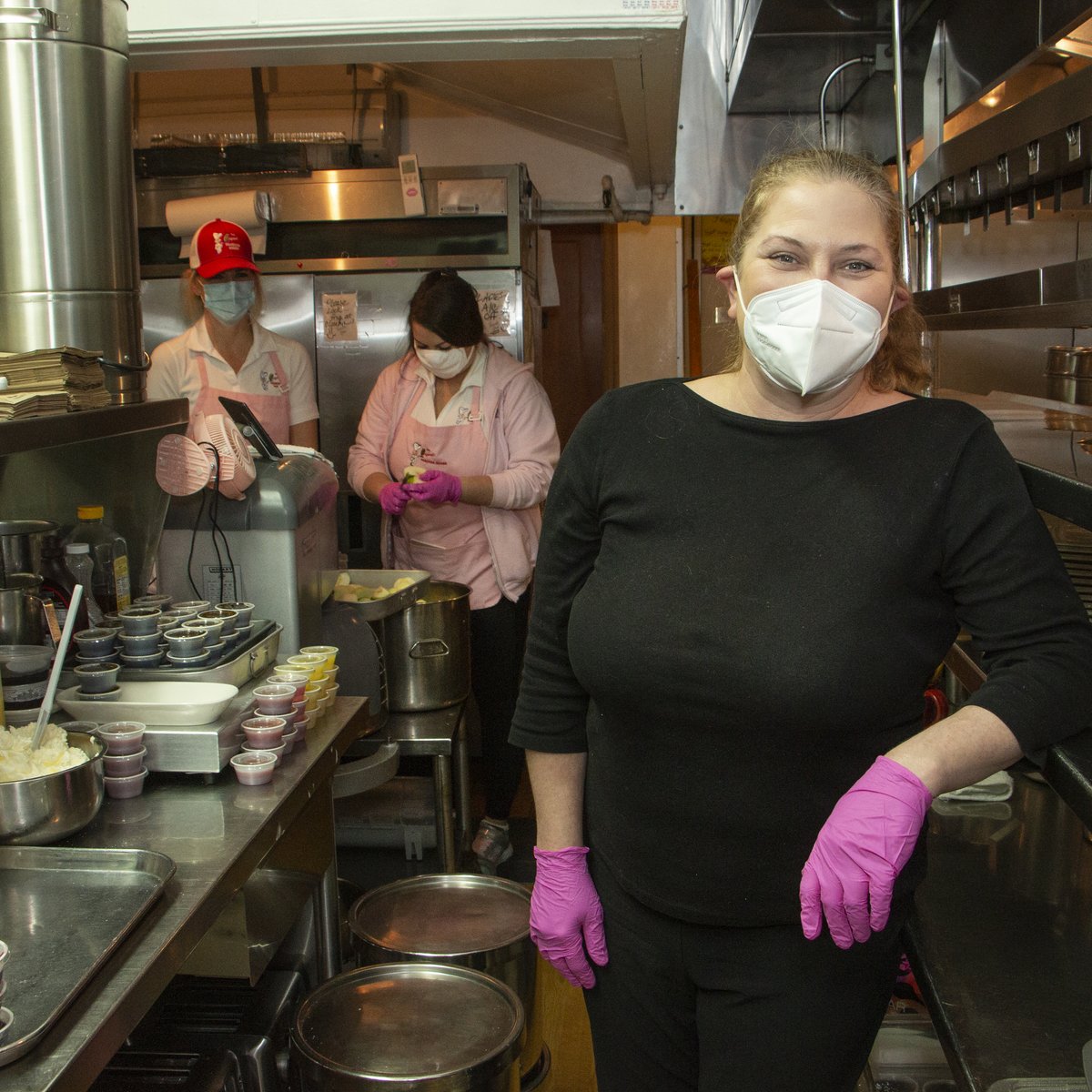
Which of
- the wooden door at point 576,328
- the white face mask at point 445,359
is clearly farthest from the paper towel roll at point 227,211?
the wooden door at point 576,328

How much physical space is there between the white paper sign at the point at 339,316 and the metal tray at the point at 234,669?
2.58 m

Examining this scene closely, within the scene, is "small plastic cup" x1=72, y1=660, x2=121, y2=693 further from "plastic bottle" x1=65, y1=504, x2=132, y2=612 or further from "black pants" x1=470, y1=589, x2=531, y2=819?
"black pants" x1=470, y1=589, x2=531, y2=819

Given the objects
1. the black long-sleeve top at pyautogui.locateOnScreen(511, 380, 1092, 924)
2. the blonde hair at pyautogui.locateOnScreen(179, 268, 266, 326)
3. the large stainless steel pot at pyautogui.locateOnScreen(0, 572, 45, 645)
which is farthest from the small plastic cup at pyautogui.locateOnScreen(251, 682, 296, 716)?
the blonde hair at pyautogui.locateOnScreen(179, 268, 266, 326)

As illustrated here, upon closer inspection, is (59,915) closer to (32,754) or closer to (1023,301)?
(32,754)

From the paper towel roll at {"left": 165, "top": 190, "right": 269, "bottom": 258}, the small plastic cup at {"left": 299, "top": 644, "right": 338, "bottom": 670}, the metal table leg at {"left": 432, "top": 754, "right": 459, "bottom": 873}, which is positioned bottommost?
the metal table leg at {"left": 432, "top": 754, "right": 459, "bottom": 873}

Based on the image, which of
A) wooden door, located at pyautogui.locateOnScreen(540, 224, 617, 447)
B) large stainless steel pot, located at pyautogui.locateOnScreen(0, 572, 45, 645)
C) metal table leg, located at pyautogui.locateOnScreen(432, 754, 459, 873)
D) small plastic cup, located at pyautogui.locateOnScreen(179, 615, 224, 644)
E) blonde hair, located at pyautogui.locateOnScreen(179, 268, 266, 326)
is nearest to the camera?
large stainless steel pot, located at pyautogui.locateOnScreen(0, 572, 45, 645)

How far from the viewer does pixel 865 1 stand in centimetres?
239

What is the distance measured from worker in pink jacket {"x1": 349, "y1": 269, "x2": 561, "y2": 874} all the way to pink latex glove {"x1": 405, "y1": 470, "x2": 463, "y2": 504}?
0.28ft

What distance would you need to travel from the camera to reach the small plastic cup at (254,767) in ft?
7.05

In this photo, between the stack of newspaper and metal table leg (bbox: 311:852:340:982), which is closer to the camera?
the stack of newspaper

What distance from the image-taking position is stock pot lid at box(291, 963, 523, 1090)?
6.40 feet

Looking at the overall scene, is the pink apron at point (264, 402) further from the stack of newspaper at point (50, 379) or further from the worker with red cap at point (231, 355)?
the stack of newspaper at point (50, 379)

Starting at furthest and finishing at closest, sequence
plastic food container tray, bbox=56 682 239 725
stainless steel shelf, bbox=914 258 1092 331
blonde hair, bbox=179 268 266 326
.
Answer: blonde hair, bbox=179 268 266 326 → plastic food container tray, bbox=56 682 239 725 → stainless steel shelf, bbox=914 258 1092 331

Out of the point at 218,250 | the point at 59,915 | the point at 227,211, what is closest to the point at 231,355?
the point at 218,250
